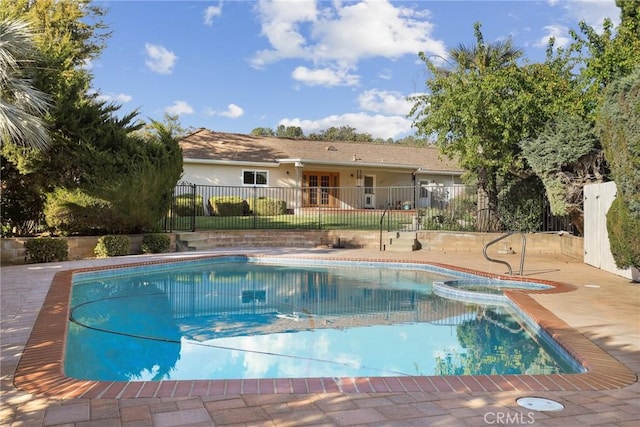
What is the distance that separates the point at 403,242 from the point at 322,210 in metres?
8.33

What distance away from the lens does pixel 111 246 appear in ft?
43.5

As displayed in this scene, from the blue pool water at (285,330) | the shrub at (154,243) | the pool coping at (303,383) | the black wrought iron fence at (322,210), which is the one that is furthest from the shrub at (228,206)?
the pool coping at (303,383)

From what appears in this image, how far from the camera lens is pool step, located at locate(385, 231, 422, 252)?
16.3 metres

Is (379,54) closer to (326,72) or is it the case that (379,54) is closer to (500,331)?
(326,72)

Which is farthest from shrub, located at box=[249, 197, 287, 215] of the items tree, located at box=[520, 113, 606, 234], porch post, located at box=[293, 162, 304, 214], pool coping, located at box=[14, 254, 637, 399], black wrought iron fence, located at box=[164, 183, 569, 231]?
pool coping, located at box=[14, 254, 637, 399]

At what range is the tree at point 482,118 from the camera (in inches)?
551

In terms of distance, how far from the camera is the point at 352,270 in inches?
499

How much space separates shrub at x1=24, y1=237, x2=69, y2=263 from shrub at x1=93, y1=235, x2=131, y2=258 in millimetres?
953

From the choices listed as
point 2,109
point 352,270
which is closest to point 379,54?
point 352,270

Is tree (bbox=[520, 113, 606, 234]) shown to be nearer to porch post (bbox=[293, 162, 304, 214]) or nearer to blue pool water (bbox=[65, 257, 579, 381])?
blue pool water (bbox=[65, 257, 579, 381])

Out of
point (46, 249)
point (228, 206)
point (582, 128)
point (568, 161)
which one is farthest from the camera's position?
point (228, 206)

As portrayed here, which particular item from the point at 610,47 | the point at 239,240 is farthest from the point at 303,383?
the point at 239,240

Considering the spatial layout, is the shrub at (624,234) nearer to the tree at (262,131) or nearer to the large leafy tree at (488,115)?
the large leafy tree at (488,115)

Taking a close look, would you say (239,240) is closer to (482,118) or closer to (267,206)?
(267,206)
